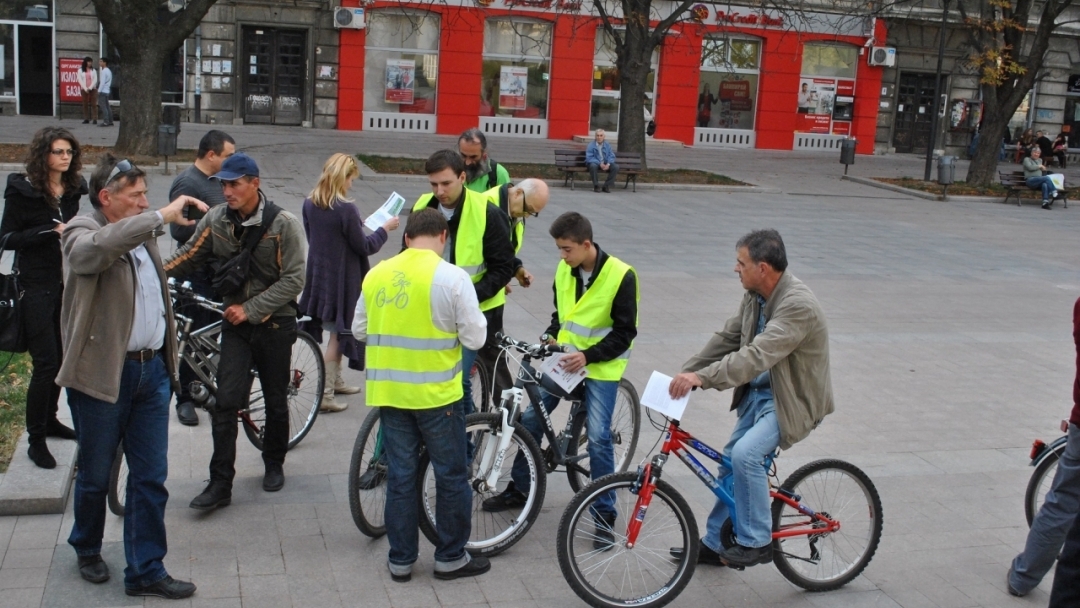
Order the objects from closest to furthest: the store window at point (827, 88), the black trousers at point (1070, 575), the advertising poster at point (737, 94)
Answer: the black trousers at point (1070, 575)
the advertising poster at point (737, 94)
the store window at point (827, 88)

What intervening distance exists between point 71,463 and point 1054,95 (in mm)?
37138

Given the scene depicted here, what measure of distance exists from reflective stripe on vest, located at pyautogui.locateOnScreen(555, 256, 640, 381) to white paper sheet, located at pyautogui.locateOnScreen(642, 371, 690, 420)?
2.42ft

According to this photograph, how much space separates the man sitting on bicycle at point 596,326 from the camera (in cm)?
548

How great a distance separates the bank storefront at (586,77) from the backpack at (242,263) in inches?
940

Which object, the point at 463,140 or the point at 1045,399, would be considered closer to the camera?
the point at 463,140

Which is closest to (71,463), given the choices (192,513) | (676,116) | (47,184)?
(192,513)

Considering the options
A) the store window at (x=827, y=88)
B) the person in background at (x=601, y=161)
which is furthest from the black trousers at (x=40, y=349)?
the store window at (x=827, y=88)

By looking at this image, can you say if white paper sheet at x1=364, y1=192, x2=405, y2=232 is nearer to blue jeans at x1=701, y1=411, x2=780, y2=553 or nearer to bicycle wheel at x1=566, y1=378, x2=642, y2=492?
bicycle wheel at x1=566, y1=378, x2=642, y2=492

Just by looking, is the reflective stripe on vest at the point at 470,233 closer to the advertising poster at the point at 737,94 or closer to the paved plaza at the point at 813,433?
the paved plaza at the point at 813,433

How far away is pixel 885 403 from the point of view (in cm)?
835

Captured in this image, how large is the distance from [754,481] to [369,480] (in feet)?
6.29

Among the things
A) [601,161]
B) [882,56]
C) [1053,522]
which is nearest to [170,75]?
[601,161]

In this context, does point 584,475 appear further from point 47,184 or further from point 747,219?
point 747,219

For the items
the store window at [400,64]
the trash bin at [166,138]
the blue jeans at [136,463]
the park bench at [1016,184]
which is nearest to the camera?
the blue jeans at [136,463]
